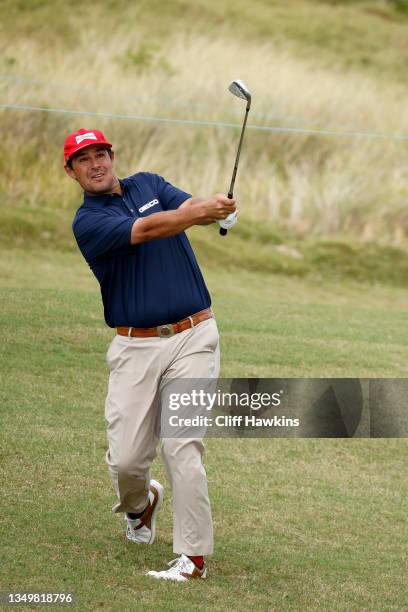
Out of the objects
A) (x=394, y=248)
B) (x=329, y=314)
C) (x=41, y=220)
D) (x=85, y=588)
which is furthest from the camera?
(x=394, y=248)

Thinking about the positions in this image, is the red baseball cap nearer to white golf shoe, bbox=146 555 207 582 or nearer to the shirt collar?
the shirt collar

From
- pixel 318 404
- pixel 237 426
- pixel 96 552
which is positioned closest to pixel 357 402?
pixel 318 404

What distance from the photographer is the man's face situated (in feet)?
17.8

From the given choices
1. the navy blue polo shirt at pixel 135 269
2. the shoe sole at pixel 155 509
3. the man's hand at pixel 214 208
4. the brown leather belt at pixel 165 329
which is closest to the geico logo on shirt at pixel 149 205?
the navy blue polo shirt at pixel 135 269

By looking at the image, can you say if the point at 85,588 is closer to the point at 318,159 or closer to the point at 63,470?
the point at 63,470

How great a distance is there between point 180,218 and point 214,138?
34.1 feet

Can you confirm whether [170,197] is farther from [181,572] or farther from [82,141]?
[181,572]

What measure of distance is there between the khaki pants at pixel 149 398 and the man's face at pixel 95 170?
0.68m

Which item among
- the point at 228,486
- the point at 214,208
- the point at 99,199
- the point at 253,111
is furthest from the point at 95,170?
the point at 253,111

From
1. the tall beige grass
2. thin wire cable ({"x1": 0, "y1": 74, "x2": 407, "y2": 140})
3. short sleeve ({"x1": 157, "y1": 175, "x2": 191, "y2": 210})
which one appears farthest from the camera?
thin wire cable ({"x1": 0, "y1": 74, "x2": 407, "y2": 140})

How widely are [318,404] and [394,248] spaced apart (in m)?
5.87

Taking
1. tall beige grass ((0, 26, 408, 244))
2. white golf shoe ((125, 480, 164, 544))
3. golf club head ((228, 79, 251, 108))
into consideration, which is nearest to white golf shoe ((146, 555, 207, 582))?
white golf shoe ((125, 480, 164, 544))

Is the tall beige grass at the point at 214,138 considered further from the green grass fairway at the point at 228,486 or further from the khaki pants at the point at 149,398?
the khaki pants at the point at 149,398

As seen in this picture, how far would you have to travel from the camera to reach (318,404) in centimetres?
803
